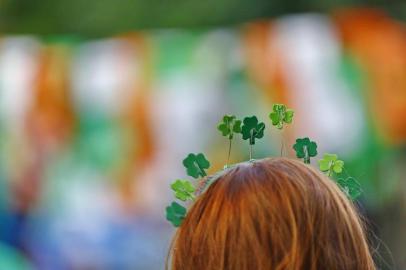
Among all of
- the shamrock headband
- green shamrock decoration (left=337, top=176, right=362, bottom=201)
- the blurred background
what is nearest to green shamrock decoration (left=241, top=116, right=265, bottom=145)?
the shamrock headband

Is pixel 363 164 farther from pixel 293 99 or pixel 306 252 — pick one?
pixel 306 252

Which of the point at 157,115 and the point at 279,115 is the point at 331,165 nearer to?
the point at 279,115

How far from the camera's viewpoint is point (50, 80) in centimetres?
331

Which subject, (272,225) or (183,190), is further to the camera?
(183,190)

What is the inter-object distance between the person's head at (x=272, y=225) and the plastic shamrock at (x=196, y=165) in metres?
0.07

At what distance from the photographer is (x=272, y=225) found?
0.89 meters

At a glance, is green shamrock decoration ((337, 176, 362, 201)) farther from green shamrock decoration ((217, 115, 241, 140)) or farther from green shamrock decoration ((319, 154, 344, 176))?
green shamrock decoration ((217, 115, 241, 140))

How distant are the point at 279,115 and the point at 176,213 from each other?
18 cm

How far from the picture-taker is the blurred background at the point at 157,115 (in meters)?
3.09

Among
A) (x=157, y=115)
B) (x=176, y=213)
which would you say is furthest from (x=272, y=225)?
(x=157, y=115)

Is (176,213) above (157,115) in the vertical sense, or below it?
below

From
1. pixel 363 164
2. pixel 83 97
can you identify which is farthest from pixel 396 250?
pixel 83 97

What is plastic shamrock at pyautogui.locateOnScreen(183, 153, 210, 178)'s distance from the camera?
3.32ft

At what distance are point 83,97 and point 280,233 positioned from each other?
7.97 ft
